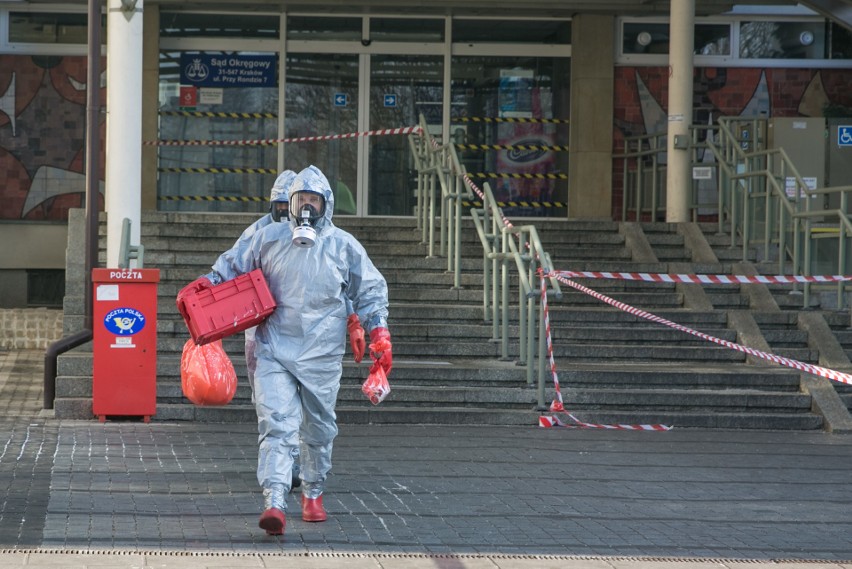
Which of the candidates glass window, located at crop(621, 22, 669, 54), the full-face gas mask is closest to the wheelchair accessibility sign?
glass window, located at crop(621, 22, 669, 54)

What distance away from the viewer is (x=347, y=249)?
708 centimetres

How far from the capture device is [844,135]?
18047mm

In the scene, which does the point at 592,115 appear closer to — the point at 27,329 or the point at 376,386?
the point at 27,329

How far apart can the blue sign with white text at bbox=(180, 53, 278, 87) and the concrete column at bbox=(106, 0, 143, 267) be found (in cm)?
611

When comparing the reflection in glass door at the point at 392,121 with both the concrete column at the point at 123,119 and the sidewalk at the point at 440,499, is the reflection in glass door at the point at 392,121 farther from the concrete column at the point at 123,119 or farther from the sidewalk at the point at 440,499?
the sidewalk at the point at 440,499

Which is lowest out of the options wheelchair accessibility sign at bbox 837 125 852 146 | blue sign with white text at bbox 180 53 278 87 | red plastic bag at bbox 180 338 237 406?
red plastic bag at bbox 180 338 237 406

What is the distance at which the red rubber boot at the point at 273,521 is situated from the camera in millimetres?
6465

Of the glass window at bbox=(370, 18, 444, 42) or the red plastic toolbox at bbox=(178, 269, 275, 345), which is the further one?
the glass window at bbox=(370, 18, 444, 42)

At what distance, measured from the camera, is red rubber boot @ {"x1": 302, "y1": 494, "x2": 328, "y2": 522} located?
275 inches

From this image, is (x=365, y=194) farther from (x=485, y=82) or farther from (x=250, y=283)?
(x=250, y=283)

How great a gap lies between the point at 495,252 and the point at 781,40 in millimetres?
A: 8175

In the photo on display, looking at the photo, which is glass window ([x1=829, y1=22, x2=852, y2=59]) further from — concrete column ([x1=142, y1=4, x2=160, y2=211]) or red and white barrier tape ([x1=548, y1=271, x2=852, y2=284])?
concrete column ([x1=142, y1=4, x2=160, y2=211])

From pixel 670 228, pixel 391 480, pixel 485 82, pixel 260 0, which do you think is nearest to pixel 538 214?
pixel 485 82

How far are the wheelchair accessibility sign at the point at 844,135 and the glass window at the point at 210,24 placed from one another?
7.36m
